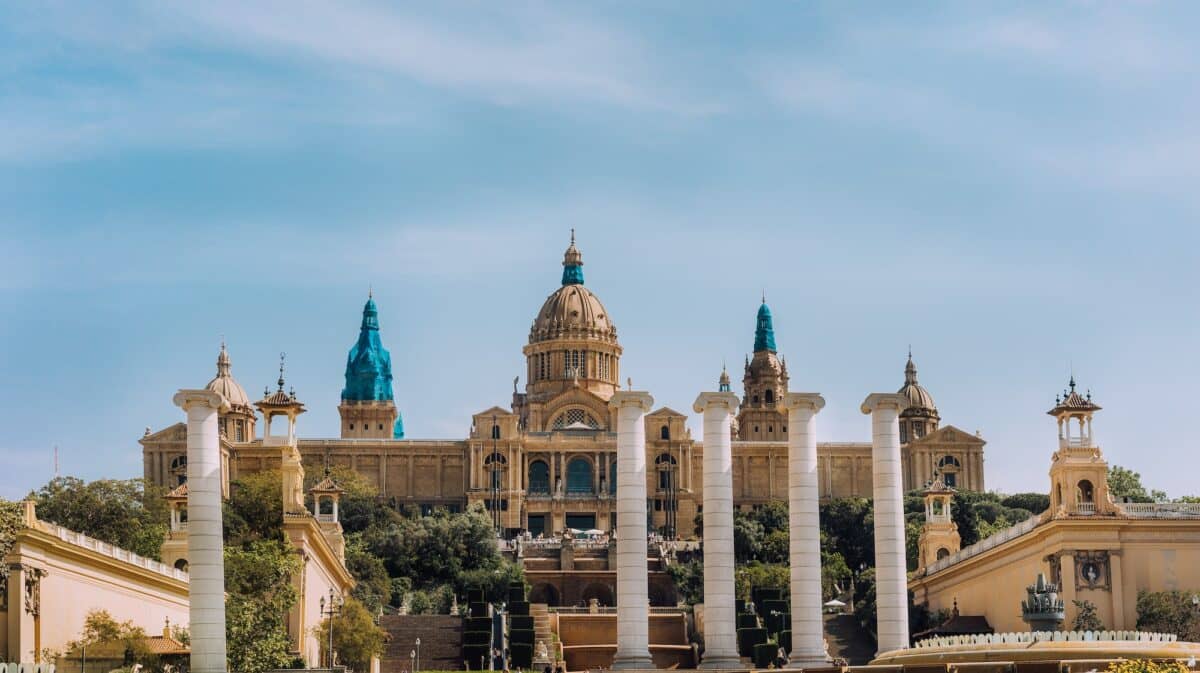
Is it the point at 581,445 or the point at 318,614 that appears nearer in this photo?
the point at 318,614

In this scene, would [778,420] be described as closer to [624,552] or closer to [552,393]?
[552,393]

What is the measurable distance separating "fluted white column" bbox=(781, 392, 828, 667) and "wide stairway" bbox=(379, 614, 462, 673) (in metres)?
31.2

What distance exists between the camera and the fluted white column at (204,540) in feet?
180

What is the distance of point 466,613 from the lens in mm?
100688

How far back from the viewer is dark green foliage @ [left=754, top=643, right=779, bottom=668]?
80625mm

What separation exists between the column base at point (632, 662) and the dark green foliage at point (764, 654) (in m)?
19.8

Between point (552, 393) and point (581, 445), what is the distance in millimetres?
18951

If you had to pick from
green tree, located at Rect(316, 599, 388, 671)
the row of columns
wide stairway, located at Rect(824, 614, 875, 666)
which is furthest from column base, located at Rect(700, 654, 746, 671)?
wide stairway, located at Rect(824, 614, 875, 666)

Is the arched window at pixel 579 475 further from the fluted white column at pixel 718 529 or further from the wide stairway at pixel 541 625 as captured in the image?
the fluted white column at pixel 718 529

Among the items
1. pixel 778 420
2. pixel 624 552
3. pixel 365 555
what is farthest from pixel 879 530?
pixel 778 420

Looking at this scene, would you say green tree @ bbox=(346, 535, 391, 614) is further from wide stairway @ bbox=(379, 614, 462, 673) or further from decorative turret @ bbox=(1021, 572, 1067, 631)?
decorative turret @ bbox=(1021, 572, 1067, 631)

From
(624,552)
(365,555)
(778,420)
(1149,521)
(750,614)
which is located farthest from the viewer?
(778,420)

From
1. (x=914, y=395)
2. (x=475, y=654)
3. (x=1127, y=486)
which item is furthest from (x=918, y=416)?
(x=475, y=654)

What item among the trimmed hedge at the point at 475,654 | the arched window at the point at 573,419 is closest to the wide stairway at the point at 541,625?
the trimmed hedge at the point at 475,654
